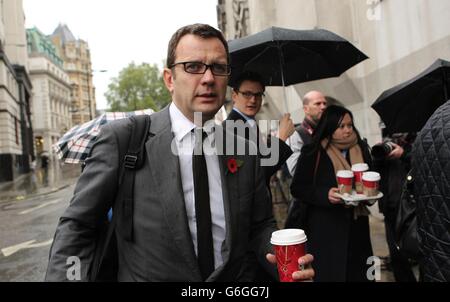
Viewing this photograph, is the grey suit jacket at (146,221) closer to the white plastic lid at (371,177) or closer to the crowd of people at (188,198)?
the crowd of people at (188,198)

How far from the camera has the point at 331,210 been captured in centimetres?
350

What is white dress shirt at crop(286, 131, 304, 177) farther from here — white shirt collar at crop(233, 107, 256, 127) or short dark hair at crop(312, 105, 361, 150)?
white shirt collar at crop(233, 107, 256, 127)

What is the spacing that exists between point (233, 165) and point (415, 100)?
7.73 feet

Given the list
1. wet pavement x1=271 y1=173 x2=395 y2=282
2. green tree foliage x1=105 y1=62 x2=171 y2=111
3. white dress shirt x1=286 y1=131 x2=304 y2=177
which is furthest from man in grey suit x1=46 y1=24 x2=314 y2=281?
green tree foliage x1=105 y1=62 x2=171 y2=111

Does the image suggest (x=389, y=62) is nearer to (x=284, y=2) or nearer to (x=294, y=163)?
(x=294, y=163)

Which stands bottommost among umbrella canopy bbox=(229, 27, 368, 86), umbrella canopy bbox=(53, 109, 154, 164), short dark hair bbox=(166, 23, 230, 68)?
umbrella canopy bbox=(53, 109, 154, 164)

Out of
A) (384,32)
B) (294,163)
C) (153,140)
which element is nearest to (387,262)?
(294,163)

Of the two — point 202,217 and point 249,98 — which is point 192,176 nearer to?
point 202,217

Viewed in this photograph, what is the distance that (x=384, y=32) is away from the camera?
6777 mm

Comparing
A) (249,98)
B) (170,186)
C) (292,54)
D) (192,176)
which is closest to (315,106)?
(292,54)

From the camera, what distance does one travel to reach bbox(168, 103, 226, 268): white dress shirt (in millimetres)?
1797
